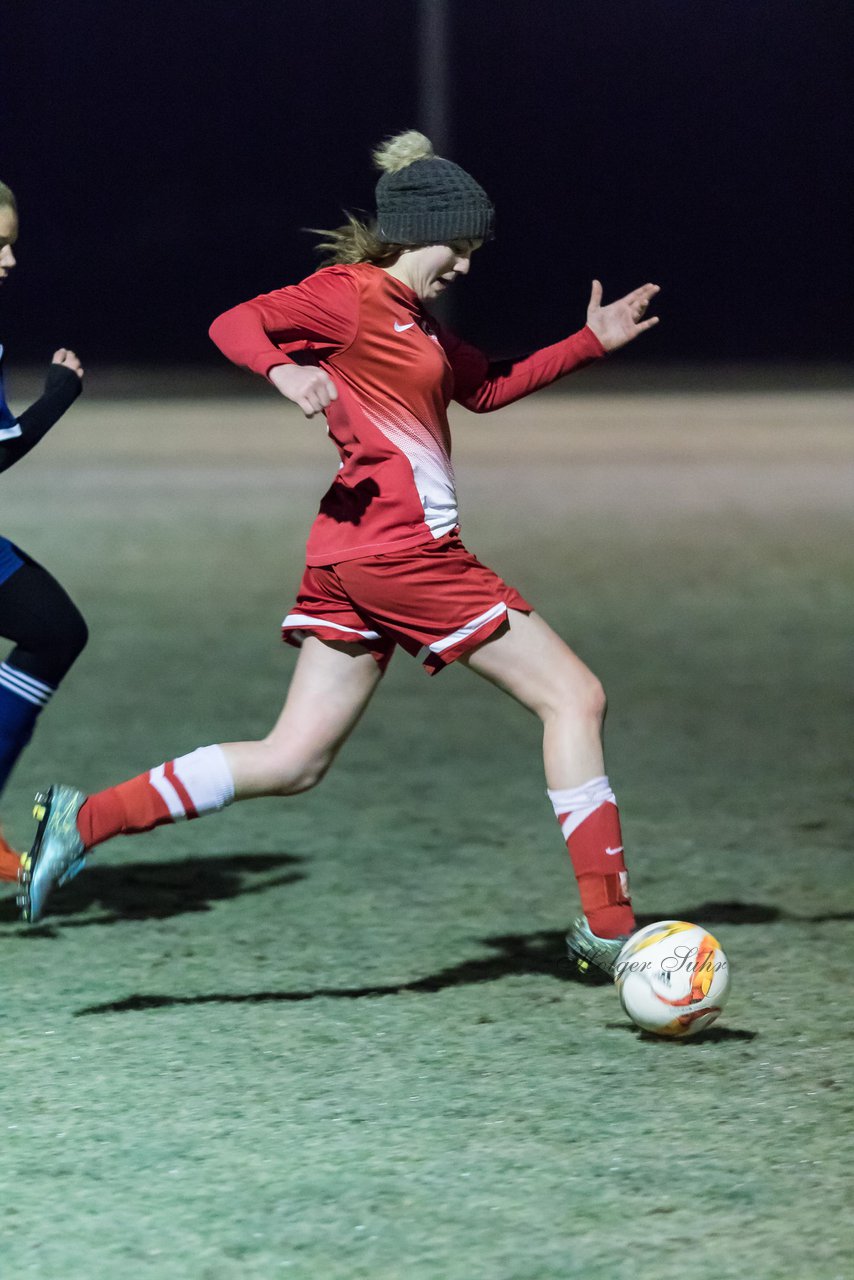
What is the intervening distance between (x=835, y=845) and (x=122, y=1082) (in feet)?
9.06

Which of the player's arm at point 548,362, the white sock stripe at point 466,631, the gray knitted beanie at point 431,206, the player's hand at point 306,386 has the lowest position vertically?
the white sock stripe at point 466,631

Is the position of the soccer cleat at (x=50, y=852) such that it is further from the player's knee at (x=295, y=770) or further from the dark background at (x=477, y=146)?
the dark background at (x=477, y=146)

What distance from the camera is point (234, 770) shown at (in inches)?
186

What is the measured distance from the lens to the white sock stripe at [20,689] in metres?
5.39

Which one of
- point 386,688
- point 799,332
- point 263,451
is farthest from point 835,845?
point 799,332

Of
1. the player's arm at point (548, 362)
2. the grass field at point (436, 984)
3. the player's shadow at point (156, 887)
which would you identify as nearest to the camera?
the grass field at point (436, 984)

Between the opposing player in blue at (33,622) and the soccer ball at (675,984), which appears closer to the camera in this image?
the soccer ball at (675,984)

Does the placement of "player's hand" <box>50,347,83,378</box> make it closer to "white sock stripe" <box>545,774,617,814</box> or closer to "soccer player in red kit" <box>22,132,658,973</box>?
"soccer player in red kit" <box>22,132,658,973</box>

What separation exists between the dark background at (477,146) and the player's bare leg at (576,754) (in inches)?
1258

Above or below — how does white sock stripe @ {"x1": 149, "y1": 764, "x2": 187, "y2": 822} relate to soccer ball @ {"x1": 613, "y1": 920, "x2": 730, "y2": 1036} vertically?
above

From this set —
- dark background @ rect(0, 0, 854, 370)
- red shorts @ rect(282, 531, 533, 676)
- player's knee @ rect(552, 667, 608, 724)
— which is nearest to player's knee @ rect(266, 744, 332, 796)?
red shorts @ rect(282, 531, 533, 676)

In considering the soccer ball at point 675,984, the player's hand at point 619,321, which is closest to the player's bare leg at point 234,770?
the soccer ball at point 675,984

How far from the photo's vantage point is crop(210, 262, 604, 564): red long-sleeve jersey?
14.9 ft

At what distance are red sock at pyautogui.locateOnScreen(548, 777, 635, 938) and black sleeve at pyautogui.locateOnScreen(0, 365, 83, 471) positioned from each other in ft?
5.00
